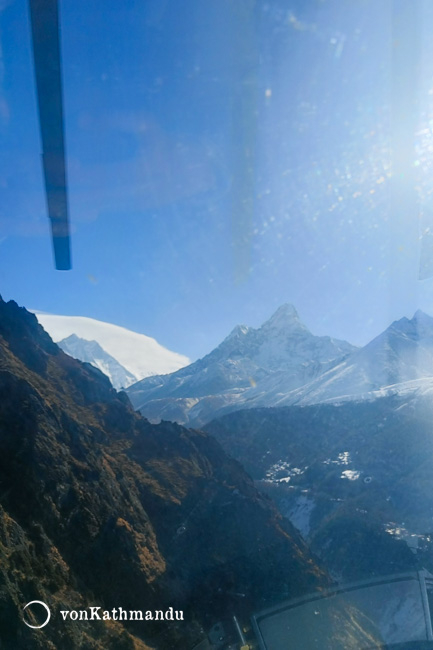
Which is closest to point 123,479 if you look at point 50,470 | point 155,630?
point 50,470

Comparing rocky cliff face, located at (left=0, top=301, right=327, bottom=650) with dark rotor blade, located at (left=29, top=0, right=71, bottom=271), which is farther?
rocky cliff face, located at (left=0, top=301, right=327, bottom=650)

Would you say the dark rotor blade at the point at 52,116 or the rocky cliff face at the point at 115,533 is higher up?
the dark rotor blade at the point at 52,116

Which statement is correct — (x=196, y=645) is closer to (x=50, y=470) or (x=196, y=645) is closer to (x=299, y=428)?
(x=50, y=470)

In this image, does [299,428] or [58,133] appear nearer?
[58,133]

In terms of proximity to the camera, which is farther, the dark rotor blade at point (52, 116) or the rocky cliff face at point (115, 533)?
the rocky cliff face at point (115, 533)
